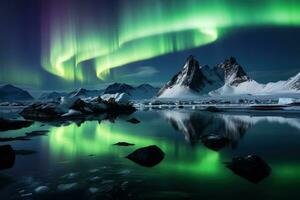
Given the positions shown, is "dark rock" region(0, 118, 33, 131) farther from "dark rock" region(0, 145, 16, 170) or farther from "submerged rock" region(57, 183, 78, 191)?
"submerged rock" region(57, 183, 78, 191)

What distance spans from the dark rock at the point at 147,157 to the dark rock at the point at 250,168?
167 inches

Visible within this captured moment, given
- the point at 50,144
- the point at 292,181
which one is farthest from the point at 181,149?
the point at 50,144

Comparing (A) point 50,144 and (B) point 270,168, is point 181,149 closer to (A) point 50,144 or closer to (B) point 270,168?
(B) point 270,168

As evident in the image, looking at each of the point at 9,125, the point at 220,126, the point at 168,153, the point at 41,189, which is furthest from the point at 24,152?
the point at 220,126

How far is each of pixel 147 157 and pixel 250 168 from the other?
18.6ft

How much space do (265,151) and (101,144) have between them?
494 inches

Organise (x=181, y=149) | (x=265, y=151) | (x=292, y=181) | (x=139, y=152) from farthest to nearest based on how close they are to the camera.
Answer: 1. (x=181, y=149)
2. (x=265, y=151)
3. (x=139, y=152)
4. (x=292, y=181)

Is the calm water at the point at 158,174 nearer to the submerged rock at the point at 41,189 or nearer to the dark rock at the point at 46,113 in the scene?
the submerged rock at the point at 41,189

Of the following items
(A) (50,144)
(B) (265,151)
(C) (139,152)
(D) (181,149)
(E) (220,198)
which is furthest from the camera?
(A) (50,144)

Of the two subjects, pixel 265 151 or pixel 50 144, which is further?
pixel 50 144

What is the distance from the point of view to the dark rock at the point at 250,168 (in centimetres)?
1366

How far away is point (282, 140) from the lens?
24422 millimetres

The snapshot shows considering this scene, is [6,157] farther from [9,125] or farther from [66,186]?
[9,125]

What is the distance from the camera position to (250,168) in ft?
46.4
